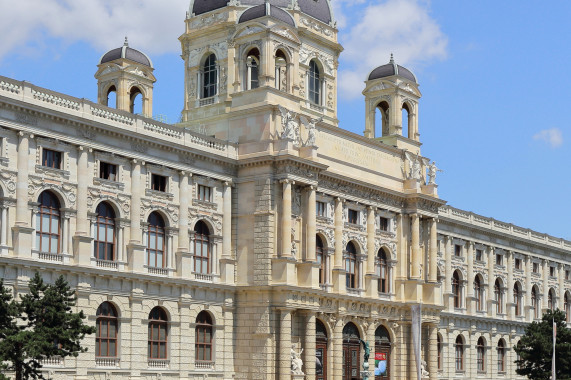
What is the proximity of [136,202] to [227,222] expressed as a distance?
7.70 metres

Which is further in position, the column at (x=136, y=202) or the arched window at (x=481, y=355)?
the arched window at (x=481, y=355)

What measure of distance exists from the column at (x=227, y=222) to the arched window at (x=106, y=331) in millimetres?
9550

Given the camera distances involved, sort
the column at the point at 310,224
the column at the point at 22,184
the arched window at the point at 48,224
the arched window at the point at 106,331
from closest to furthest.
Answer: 1. the column at the point at 22,184
2. the arched window at the point at 48,224
3. the arched window at the point at 106,331
4. the column at the point at 310,224

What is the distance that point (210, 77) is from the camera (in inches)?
2803

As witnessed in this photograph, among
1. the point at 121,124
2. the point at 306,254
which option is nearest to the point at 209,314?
the point at 306,254

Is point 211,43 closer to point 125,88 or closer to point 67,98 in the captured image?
point 125,88

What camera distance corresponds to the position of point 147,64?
7238cm

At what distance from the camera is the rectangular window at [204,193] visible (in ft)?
195

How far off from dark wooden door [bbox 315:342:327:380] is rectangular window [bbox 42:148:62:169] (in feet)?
72.0

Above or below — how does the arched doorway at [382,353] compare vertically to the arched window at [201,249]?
below

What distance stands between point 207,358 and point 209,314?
2616mm

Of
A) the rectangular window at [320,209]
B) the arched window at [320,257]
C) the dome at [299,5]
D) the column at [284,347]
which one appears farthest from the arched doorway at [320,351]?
the dome at [299,5]

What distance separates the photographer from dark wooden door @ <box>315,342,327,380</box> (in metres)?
63.6

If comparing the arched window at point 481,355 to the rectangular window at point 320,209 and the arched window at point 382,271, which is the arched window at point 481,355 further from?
the rectangular window at point 320,209
